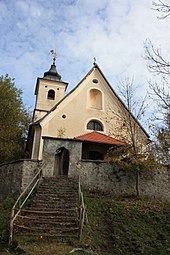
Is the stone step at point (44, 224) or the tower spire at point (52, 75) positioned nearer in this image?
the stone step at point (44, 224)

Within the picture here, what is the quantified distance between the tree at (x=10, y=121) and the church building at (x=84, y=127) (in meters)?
1.20

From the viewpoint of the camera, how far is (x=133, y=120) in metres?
17.2

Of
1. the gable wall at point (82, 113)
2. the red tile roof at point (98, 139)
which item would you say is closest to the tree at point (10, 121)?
the gable wall at point (82, 113)

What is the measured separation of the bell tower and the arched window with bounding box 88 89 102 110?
292 inches

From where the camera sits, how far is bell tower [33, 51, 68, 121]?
27.5 m

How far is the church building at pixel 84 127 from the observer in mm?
14781

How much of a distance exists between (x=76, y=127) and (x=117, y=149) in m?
5.36

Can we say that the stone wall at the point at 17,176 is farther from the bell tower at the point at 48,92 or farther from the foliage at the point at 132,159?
the bell tower at the point at 48,92

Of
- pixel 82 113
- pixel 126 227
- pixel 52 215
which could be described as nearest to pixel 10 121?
pixel 82 113

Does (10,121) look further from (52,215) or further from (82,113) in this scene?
(52,215)

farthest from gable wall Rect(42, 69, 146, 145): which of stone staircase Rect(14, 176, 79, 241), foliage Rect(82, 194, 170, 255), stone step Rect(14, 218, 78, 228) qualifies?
stone step Rect(14, 218, 78, 228)

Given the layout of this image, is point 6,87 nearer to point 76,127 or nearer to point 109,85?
point 76,127

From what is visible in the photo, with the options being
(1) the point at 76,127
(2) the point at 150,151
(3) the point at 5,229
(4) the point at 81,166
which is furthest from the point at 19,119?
(3) the point at 5,229

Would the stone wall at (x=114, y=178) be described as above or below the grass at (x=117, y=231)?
above
